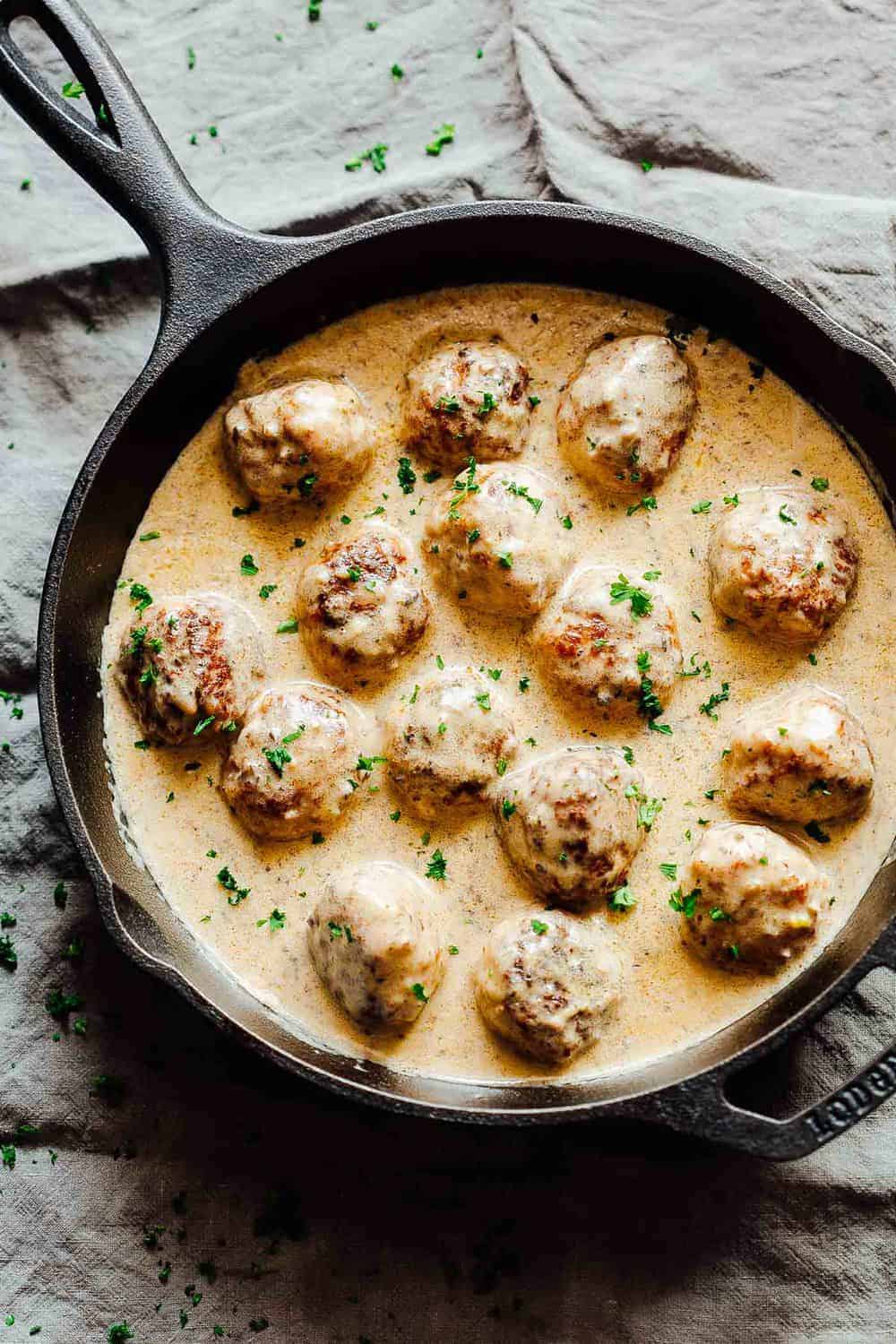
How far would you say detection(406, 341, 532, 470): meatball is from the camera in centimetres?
323

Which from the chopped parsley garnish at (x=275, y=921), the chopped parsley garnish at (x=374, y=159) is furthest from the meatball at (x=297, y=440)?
the chopped parsley garnish at (x=275, y=921)

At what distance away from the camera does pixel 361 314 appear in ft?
11.5

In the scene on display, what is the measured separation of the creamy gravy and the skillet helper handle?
1.69ft

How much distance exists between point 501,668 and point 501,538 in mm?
361

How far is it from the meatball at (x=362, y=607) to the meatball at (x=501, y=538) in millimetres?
137

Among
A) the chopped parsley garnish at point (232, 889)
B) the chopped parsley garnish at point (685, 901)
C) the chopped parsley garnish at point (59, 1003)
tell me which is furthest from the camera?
the chopped parsley garnish at point (59, 1003)

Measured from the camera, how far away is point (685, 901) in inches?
122

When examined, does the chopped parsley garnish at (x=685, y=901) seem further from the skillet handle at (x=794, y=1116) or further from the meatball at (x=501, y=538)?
the meatball at (x=501, y=538)

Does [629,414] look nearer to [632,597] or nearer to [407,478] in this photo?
[632,597]

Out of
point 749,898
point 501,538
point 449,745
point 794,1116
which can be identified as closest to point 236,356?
point 501,538

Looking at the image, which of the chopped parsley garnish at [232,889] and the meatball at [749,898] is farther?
the chopped parsley garnish at [232,889]

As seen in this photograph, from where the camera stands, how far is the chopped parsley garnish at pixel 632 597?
312 cm

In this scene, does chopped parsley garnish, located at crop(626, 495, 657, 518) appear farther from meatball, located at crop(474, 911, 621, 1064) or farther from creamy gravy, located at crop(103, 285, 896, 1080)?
meatball, located at crop(474, 911, 621, 1064)

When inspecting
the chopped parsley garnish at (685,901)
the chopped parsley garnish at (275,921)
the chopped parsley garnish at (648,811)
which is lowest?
the chopped parsley garnish at (275,921)
